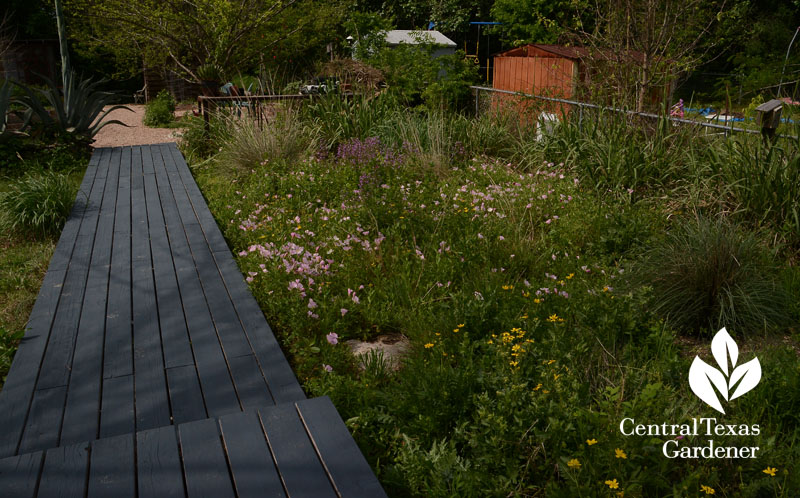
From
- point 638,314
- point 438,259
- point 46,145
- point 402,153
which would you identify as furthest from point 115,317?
point 46,145

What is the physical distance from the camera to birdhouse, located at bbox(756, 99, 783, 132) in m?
4.51

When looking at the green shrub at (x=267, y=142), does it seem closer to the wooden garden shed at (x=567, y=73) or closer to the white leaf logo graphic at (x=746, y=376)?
the wooden garden shed at (x=567, y=73)

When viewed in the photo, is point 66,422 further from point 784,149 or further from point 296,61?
point 296,61

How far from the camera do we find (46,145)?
8.79 m

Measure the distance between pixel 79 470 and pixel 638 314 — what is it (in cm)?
255

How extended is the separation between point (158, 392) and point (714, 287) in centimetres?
287

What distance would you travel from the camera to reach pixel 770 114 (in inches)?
179

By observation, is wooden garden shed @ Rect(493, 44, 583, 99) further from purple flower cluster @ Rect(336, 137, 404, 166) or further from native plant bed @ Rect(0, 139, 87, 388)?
native plant bed @ Rect(0, 139, 87, 388)

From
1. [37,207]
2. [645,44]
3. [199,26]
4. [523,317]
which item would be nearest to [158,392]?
[523,317]

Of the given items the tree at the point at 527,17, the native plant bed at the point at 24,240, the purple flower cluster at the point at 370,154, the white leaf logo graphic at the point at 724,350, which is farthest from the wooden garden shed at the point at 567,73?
the native plant bed at the point at 24,240

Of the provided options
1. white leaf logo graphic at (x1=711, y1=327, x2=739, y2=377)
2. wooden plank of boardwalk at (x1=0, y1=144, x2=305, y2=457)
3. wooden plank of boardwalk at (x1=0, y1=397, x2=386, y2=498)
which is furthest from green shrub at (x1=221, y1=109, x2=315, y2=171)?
wooden plank of boardwalk at (x1=0, y1=397, x2=386, y2=498)

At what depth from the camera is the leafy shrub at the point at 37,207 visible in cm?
530

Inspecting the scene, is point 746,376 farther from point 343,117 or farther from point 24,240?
point 343,117

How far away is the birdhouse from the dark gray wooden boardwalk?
3.82 metres
